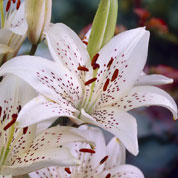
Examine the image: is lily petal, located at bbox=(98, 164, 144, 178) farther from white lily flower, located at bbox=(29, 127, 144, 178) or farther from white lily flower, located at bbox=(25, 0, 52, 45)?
white lily flower, located at bbox=(25, 0, 52, 45)

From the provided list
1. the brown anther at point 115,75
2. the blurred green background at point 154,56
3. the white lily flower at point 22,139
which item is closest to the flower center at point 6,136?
the white lily flower at point 22,139

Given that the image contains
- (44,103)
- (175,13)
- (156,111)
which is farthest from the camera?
(175,13)

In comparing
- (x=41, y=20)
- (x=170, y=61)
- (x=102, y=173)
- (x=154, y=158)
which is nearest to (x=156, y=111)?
(x=154, y=158)

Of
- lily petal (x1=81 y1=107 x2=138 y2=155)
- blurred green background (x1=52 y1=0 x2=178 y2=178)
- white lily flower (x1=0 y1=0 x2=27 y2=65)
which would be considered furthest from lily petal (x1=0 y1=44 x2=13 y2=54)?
blurred green background (x1=52 y1=0 x2=178 y2=178)

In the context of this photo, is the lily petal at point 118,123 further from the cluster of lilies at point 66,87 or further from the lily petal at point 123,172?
the lily petal at point 123,172

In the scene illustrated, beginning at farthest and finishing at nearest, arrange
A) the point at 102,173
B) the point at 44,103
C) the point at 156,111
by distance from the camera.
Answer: the point at 156,111 < the point at 102,173 < the point at 44,103

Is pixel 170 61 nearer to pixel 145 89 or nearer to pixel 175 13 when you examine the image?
pixel 175 13

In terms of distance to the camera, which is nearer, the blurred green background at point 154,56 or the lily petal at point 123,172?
the lily petal at point 123,172

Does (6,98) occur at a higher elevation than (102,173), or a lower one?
higher
